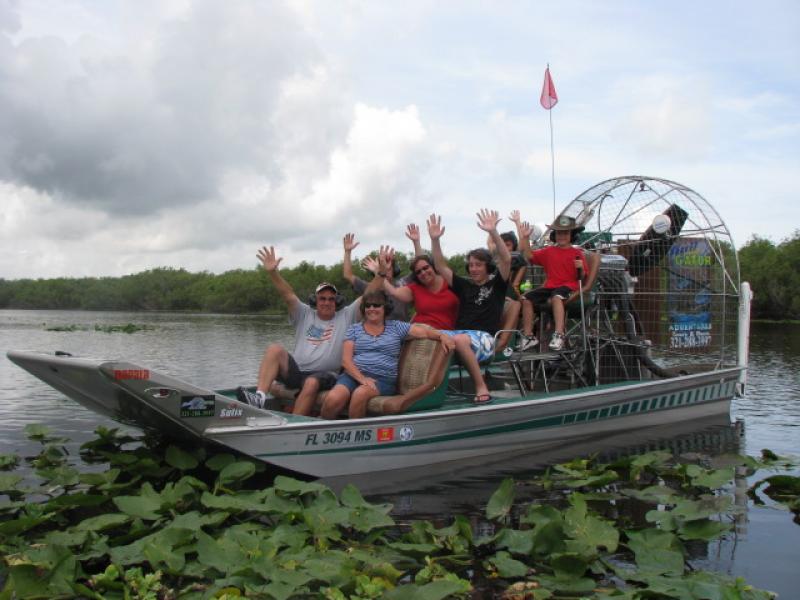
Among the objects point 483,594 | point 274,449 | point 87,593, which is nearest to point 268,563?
point 87,593

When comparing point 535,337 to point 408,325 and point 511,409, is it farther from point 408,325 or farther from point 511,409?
point 408,325

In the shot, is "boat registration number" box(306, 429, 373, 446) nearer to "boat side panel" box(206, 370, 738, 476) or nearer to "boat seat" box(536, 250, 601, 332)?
"boat side panel" box(206, 370, 738, 476)

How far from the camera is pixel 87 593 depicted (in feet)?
13.8

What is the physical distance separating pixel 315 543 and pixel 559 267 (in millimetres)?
5484

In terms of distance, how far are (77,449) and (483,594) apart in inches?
234

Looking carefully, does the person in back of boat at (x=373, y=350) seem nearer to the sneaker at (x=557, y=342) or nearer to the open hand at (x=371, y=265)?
the open hand at (x=371, y=265)

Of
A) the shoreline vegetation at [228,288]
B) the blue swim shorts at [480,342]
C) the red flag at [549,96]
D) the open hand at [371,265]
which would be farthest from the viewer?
the shoreline vegetation at [228,288]

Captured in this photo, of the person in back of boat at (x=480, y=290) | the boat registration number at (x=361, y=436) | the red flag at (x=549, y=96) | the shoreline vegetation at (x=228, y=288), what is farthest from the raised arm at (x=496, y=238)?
the shoreline vegetation at (x=228, y=288)

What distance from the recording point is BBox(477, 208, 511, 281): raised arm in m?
7.98

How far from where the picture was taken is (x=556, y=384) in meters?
9.99

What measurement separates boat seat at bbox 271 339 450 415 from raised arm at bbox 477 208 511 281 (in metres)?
1.30

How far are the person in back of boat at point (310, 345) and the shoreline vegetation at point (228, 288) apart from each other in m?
54.0

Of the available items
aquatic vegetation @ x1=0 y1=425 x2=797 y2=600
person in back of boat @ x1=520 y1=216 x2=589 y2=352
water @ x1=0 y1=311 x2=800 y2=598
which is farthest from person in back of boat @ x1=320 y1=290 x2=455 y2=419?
person in back of boat @ x1=520 y1=216 x2=589 y2=352

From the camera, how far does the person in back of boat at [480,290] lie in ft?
Result: 26.2
